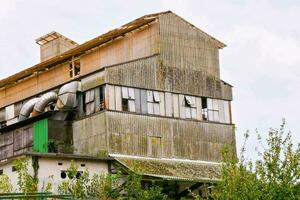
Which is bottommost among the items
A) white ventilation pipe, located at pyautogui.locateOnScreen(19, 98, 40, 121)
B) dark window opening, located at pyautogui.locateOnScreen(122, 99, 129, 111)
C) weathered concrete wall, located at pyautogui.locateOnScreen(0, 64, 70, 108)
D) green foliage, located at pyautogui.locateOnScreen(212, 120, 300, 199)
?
green foliage, located at pyautogui.locateOnScreen(212, 120, 300, 199)

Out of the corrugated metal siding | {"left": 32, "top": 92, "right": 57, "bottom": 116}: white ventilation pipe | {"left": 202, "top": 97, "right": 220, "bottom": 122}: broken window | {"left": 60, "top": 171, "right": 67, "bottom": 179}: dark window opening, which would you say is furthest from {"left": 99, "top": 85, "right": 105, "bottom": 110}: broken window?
{"left": 202, "top": 97, "right": 220, "bottom": 122}: broken window

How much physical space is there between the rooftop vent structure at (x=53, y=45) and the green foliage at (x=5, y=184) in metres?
14.9

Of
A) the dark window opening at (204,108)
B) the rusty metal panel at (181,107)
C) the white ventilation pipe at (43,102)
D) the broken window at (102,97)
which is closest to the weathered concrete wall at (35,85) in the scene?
the white ventilation pipe at (43,102)

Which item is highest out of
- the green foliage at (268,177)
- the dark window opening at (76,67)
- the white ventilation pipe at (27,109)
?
the dark window opening at (76,67)

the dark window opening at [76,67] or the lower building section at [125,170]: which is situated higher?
the dark window opening at [76,67]

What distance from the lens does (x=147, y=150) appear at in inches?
1528

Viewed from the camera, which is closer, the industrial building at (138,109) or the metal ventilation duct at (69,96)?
the industrial building at (138,109)

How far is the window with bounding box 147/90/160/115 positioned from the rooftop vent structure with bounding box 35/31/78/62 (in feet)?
33.2

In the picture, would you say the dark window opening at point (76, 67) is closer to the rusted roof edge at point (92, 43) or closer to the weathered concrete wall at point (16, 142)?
the rusted roof edge at point (92, 43)

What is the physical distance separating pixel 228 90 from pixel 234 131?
2447 mm

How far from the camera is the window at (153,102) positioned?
130ft

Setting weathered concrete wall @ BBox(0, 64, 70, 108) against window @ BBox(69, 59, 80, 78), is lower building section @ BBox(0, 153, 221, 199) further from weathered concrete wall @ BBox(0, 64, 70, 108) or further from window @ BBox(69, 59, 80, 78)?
weathered concrete wall @ BBox(0, 64, 70, 108)

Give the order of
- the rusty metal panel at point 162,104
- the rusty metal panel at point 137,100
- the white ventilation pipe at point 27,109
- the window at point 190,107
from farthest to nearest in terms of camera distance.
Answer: the white ventilation pipe at point 27,109, the window at point 190,107, the rusty metal panel at point 162,104, the rusty metal panel at point 137,100

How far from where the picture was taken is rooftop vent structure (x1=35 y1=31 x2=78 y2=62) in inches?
1885
